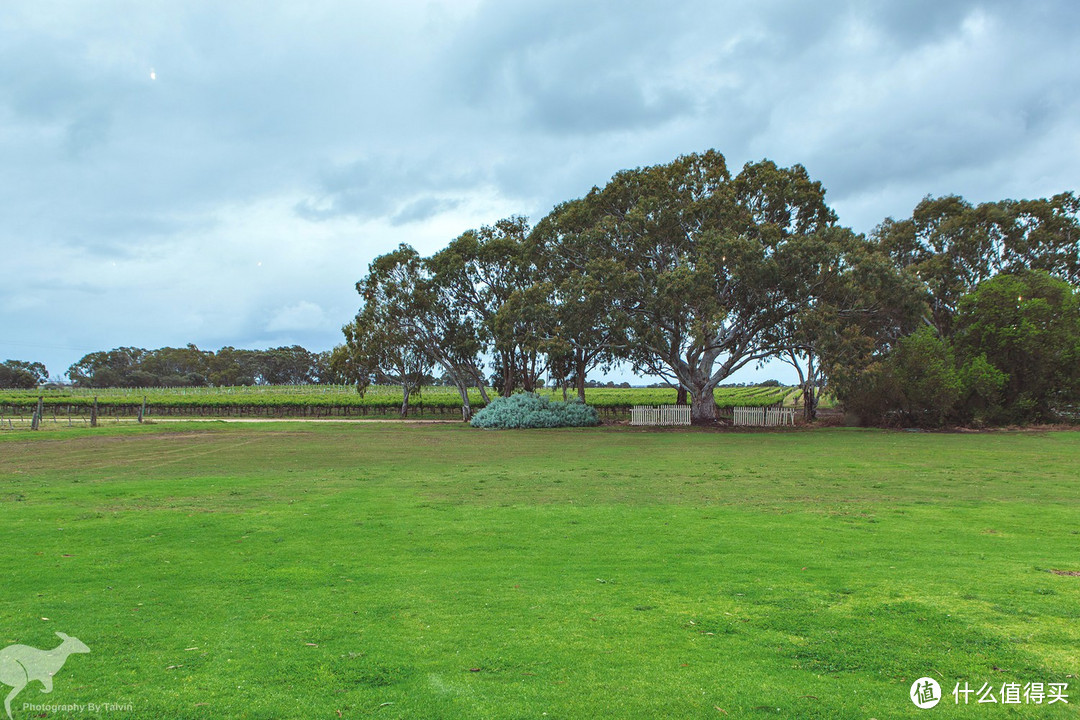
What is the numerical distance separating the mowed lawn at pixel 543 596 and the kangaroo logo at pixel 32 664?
0.08 m

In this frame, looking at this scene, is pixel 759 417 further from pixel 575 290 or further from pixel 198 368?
pixel 198 368

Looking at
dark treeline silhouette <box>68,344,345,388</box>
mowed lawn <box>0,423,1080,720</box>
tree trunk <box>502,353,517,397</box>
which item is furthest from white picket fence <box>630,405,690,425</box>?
dark treeline silhouette <box>68,344,345,388</box>

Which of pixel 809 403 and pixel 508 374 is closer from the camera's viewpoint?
pixel 809 403

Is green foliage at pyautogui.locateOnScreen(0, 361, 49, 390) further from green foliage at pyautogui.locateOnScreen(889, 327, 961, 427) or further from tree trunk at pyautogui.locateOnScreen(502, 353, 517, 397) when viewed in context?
green foliage at pyautogui.locateOnScreen(889, 327, 961, 427)

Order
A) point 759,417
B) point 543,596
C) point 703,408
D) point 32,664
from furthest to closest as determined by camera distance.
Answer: point 759,417
point 703,408
point 543,596
point 32,664

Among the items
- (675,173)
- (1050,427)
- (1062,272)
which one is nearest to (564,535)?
(675,173)

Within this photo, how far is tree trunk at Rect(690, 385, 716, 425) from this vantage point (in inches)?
1383

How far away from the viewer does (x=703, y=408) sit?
35281 millimetres

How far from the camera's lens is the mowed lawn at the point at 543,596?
12.7ft

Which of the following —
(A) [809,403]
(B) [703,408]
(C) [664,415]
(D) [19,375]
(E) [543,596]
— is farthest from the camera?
(D) [19,375]

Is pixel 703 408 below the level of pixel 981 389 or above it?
below

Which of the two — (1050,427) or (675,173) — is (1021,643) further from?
(1050,427)

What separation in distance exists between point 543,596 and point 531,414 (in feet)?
103

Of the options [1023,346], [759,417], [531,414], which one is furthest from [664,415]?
[1023,346]
